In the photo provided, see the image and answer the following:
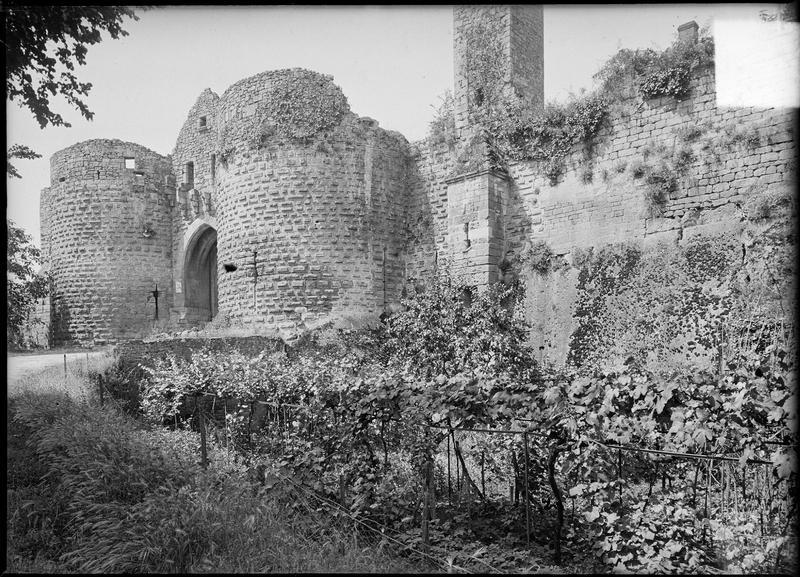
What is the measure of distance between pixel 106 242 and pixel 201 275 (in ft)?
9.92

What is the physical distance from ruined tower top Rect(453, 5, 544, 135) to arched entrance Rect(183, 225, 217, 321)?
31.6 feet

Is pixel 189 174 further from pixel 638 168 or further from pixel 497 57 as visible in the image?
pixel 638 168

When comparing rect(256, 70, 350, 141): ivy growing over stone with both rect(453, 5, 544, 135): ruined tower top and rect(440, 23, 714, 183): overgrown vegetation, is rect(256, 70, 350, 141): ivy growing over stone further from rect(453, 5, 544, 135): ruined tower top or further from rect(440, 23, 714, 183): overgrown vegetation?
rect(453, 5, 544, 135): ruined tower top

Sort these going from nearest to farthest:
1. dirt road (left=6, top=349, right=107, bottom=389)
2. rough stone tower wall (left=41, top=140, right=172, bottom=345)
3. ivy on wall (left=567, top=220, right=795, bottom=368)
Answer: ivy on wall (left=567, top=220, right=795, bottom=368) → dirt road (left=6, top=349, right=107, bottom=389) → rough stone tower wall (left=41, top=140, right=172, bottom=345)

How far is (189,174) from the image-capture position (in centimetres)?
1836

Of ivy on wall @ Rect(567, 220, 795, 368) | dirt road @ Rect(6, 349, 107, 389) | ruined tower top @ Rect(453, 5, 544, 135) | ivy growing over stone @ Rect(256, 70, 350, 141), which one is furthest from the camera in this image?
ivy growing over stone @ Rect(256, 70, 350, 141)

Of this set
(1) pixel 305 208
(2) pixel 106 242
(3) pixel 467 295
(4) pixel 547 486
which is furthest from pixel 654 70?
(2) pixel 106 242

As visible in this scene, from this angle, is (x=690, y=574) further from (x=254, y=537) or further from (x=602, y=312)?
(x=602, y=312)

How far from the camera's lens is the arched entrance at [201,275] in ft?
59.6

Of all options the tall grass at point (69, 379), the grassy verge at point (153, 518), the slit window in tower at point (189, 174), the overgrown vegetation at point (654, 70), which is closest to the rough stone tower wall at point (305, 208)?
the tall grass at point (69, 379)

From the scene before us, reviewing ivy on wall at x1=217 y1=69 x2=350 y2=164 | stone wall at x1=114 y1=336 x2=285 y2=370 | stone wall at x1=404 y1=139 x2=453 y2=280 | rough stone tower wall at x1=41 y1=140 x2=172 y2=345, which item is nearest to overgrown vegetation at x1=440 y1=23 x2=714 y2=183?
stone wall at x1=404 y1=139 x2=453 y2=280

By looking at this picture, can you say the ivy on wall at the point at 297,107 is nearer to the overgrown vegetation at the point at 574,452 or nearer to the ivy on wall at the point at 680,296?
the ivy on wall at the point at 680,296

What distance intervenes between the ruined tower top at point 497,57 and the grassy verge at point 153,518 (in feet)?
31.8

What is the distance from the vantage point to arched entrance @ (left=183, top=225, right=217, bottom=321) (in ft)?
59.6
